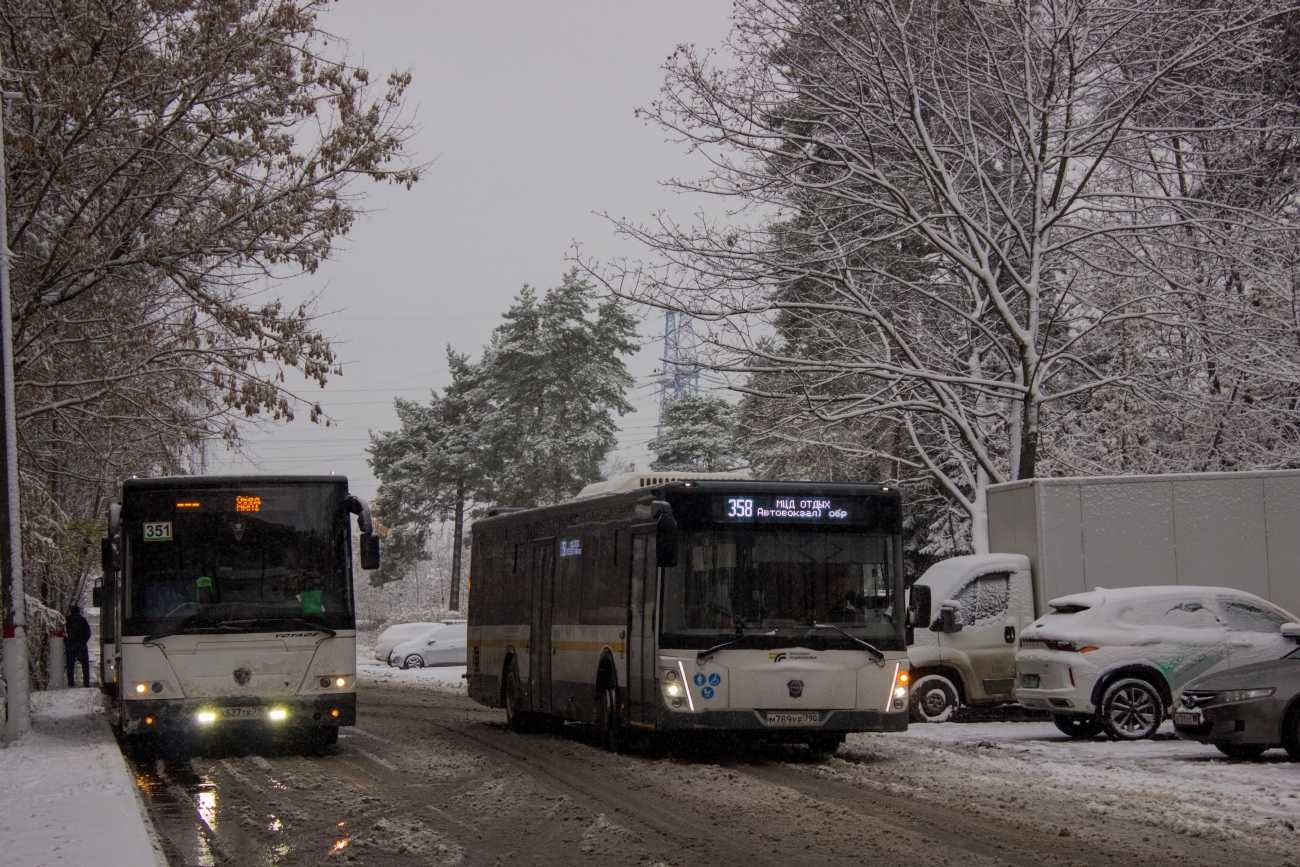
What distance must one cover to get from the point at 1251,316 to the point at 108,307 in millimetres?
17003

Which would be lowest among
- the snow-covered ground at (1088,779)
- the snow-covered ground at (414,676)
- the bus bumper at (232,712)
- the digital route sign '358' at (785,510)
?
the snow-covered ground at (414,676)

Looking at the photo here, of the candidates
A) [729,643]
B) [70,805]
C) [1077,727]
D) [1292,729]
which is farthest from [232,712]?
[1292,729]

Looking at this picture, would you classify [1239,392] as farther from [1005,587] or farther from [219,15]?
[219,15]

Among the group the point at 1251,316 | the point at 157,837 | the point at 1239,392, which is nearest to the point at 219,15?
the point at 157,837

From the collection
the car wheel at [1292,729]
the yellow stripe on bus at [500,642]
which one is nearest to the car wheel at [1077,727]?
the car wheel at [1292,729]

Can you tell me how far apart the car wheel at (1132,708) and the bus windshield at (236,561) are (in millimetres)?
8299

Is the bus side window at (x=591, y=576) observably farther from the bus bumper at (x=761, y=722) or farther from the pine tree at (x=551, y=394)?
the pine tree at (x=551, y=394)

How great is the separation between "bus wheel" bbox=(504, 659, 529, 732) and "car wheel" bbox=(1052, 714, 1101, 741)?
275 inches

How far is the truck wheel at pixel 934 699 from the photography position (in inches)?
778

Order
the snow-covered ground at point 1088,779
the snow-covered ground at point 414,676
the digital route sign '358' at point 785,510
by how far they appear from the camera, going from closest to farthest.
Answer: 1. the snow-covered ground at point 1088,779
2. the digital route sign '358' at point 785,510
3. the snow-covered ground at point 414,676

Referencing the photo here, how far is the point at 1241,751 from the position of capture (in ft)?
47.0

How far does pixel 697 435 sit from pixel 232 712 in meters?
61.7

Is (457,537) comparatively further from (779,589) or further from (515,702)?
(779,589)

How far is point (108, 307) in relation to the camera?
21.9 meters
